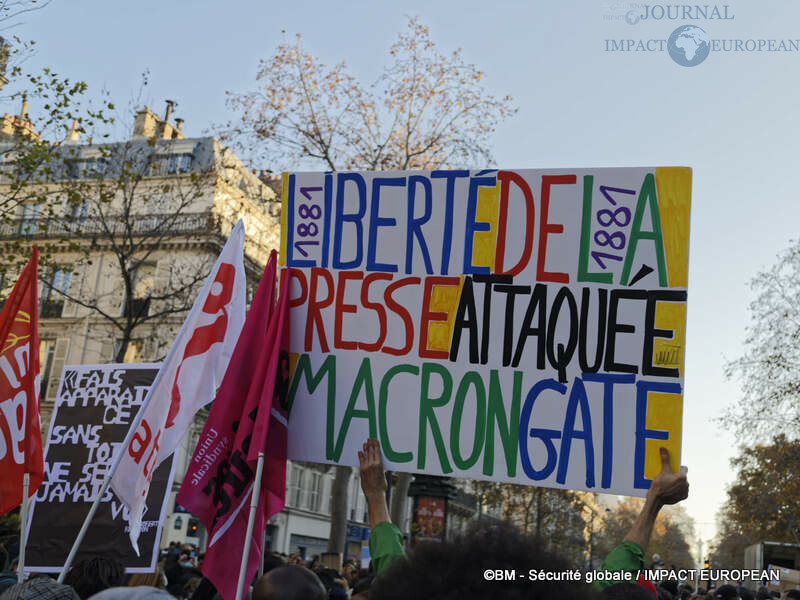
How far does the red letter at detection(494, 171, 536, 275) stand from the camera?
4438mm

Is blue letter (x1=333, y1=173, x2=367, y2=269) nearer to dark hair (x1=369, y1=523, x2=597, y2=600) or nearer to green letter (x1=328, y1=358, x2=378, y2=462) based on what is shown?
green letter (x1=328, y1=358, x2=378, y2=462)

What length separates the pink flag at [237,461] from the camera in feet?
13.6

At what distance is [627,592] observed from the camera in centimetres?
289

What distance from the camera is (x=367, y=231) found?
15.6ft

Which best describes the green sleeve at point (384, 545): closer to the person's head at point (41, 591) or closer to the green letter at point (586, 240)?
the person's head at point (41, 591)

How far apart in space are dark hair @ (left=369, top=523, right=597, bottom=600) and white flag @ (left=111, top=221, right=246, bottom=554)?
3.25 m

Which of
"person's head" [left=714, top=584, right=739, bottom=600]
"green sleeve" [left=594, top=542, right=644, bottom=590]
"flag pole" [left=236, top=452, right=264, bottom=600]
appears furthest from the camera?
"person's head" [left=714, top=584, right=739, bottom=600]

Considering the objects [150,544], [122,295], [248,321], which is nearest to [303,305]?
[248,321]

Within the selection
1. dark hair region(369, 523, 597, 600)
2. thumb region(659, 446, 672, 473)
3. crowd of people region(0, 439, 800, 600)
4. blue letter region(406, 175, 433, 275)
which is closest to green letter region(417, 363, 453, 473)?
crowd of people region(0, 439, 800, 600)

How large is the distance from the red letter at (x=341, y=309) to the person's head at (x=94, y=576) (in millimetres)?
1572

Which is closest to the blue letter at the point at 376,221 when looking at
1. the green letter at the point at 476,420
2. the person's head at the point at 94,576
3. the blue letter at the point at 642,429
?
the green letter at the point at 476,420

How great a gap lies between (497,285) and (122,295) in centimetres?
3530

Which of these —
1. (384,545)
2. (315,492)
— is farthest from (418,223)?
(315,492)

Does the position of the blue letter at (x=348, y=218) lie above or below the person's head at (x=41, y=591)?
above
